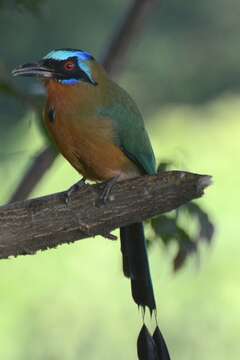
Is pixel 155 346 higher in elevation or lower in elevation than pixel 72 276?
higher

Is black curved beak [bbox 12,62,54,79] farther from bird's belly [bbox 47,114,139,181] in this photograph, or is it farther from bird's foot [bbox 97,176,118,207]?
bird's foot [bbox 97,176,118,207]

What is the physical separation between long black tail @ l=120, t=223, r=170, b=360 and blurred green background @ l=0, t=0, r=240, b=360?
0.86 feet

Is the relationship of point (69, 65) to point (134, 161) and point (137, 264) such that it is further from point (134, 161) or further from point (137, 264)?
point (137, 264)

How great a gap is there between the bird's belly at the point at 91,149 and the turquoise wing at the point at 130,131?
0.02 metres

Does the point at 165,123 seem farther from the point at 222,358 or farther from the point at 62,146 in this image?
the point at 62,146

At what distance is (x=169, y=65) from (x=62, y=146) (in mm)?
5057

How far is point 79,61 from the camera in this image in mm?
3398

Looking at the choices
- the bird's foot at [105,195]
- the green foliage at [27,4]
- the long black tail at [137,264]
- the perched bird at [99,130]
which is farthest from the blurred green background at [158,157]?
the bird's foot at [105,195]

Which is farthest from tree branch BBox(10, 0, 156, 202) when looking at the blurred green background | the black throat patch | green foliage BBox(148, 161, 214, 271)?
green foliage BBox(148, 161, 214, 271)

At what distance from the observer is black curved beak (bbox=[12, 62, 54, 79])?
331cm

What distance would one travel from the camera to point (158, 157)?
4875 mm

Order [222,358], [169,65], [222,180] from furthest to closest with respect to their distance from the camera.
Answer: [169,65], [222,180], [222,358]

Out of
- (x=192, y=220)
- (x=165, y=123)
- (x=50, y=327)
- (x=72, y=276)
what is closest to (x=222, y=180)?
(x=165, y=123)

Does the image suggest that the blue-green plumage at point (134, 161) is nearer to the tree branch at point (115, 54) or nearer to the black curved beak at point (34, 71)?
the black curved beak at point (34, 71)
